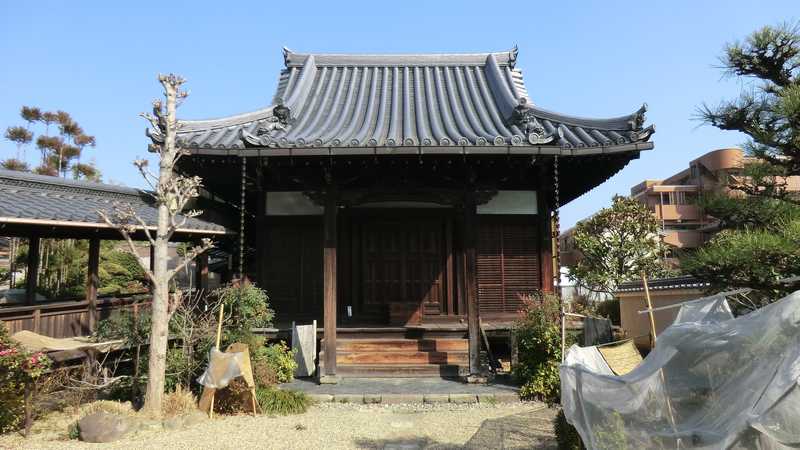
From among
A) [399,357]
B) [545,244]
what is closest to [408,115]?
[545,244]

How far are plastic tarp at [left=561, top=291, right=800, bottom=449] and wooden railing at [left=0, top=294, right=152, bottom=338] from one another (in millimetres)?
7652

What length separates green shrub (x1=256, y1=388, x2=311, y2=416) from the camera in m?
7.34

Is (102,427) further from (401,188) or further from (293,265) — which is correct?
(401,188)

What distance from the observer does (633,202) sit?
21.6m

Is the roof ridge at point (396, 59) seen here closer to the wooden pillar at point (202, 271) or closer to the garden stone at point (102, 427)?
the wooden pillar at point (202, 271)

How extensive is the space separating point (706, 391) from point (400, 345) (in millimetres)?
6996

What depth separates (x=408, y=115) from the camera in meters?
11.3

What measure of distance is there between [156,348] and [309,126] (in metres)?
5.69

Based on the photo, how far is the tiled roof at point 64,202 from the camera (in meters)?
7.80

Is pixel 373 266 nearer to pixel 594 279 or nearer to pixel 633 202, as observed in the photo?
pixel 594 279

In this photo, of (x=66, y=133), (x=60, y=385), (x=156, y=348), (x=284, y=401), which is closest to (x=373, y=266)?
(x=284, y=401)

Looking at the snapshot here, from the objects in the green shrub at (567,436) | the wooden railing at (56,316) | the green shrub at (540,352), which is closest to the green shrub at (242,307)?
the wooden railing at (56,316)

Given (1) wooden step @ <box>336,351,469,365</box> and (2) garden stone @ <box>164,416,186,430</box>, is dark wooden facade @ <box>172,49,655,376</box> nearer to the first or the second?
(1) wooden step @ <box>336,351,469,365</box>

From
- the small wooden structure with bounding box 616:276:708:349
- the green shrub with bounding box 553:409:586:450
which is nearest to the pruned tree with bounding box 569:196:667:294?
the small wooden structure with bounding box 616:276:708:349
